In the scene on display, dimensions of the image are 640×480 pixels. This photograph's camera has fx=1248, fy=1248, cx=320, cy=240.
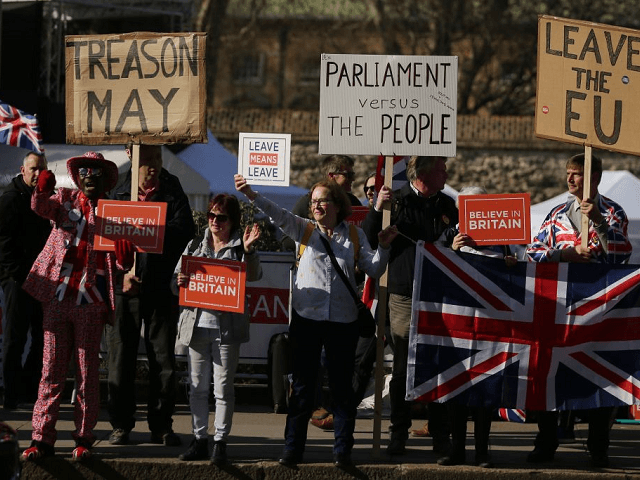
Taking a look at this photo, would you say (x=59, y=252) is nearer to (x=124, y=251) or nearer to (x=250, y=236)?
(x=124, y=251)

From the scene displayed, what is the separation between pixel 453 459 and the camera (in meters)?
8.09

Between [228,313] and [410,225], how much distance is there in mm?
1404

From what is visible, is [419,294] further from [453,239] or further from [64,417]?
[64,417]

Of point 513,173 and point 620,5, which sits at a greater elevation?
point 620,5

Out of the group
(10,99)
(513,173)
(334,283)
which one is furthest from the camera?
(513,173)

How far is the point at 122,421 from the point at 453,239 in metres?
2.60

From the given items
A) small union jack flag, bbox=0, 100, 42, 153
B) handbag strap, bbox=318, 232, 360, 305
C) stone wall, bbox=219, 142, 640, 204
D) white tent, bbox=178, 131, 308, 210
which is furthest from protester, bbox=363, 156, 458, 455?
stone wall, bbox=219, 142, 640, 204

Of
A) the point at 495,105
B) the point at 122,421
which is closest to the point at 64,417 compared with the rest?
the point at 122,421

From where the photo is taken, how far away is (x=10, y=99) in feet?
57.9

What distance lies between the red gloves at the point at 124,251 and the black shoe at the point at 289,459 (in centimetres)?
159

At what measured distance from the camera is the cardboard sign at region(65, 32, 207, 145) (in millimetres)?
8609

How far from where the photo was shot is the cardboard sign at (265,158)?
1167cm

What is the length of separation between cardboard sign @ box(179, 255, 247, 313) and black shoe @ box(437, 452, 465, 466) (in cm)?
162

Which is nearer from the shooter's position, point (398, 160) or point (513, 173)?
point (398, 160)
